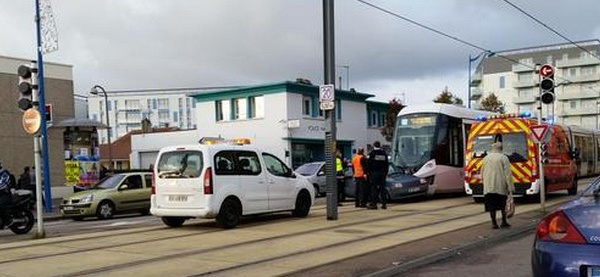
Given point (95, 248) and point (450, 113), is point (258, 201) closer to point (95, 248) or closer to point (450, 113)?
point (95, 248)

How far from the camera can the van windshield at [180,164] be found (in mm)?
13531

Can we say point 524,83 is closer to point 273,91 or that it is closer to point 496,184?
point 273,91

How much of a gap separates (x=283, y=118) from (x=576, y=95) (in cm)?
8575

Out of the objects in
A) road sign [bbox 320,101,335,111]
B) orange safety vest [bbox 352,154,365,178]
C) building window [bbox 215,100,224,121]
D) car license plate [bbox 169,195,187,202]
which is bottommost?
car license plate [bbox 169,195,187,202]

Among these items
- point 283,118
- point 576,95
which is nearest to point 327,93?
point 283,118

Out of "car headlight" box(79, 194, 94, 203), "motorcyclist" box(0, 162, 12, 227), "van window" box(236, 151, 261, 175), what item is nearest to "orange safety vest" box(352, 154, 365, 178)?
"van window" box(236, 151, 261, 175)

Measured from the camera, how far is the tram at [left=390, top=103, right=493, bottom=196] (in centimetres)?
2166

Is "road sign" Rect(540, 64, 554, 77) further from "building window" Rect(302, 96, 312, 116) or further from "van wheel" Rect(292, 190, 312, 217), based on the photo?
"building window" Rect(302, 96, 312, 116)

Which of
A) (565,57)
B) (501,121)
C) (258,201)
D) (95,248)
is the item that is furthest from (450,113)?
(565,57)

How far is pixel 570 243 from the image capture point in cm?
543

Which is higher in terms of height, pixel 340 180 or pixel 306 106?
pixel 306 106

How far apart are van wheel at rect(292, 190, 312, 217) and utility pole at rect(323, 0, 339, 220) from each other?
3.60 feet

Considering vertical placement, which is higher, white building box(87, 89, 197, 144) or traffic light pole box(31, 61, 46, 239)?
white building box(87, 89, 197, 144)

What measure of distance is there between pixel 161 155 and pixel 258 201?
2.22 meters
